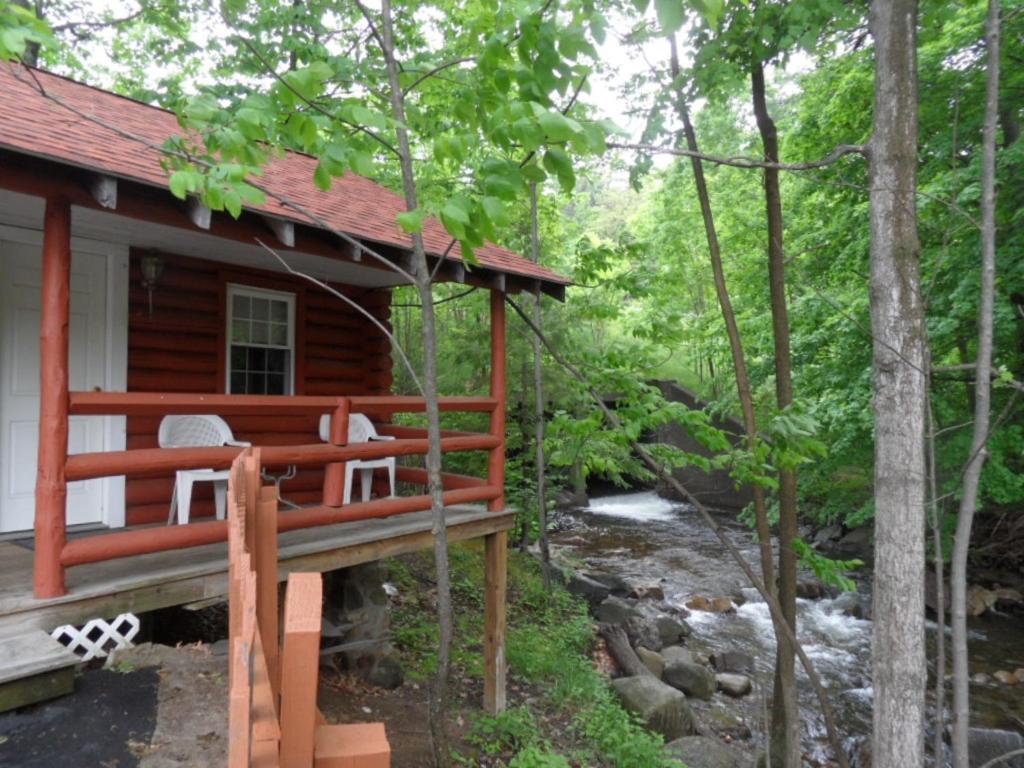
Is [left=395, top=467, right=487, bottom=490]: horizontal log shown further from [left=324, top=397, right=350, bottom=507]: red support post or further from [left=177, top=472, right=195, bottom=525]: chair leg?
[left=177, top=472, right=195, bottom=525]: chair leg

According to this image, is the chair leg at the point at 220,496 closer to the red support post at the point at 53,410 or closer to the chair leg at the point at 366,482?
the chair leg at the point at 366,482

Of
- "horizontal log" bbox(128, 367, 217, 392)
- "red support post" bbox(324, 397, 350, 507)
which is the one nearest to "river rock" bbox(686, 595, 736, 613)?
"red support post" bbox(324, 397, 350, 507)

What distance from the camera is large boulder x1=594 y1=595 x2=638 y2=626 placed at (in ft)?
32.6

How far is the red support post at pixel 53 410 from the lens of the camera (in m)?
3.35

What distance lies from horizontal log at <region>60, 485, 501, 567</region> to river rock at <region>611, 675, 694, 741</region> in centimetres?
357

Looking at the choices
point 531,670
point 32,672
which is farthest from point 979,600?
point 32,672

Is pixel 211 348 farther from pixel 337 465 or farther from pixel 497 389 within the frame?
pixel 497 389

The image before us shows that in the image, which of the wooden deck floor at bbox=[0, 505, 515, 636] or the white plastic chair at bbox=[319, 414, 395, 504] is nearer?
the wooden deck floor at bbox=[0, 505, 515, 636]

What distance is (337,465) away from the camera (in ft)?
16.6

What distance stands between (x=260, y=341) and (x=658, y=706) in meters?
5.77

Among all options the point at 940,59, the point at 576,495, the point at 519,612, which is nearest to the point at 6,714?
the point at 519,612

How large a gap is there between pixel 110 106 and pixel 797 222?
1146cm

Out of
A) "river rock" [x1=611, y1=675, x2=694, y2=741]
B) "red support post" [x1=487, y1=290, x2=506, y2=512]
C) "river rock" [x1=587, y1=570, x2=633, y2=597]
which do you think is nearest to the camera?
"red support post" [x1=487, y1=290, x2=506, y2=512]

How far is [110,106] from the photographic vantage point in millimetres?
6047
